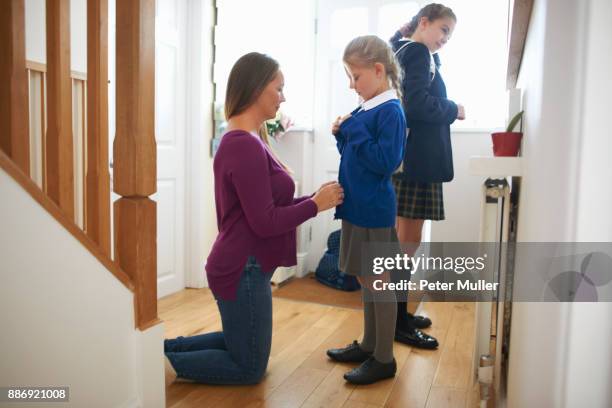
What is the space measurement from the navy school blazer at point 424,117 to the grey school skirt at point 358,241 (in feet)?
1.67

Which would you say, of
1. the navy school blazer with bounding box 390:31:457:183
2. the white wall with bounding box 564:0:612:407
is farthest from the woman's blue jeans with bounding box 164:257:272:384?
the white wall with bounding box 564:0:612:407

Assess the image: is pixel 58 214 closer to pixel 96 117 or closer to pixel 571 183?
pixel 96 117

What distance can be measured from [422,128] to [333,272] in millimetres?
1236

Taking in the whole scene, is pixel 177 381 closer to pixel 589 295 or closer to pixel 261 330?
pixel 261 330

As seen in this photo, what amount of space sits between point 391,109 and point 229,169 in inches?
21.0

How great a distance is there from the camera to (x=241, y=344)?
157 centimetres

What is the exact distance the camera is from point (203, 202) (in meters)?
2.84

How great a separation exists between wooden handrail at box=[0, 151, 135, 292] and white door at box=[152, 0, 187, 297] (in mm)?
1485

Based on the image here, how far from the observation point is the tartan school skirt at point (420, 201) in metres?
2.01

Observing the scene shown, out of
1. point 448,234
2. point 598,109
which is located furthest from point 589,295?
point 448,234

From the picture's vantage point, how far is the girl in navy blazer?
1874mm

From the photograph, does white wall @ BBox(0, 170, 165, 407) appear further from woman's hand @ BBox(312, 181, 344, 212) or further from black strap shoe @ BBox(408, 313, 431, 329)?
black strap shoe @ BBox(408, 313, 431, 329)

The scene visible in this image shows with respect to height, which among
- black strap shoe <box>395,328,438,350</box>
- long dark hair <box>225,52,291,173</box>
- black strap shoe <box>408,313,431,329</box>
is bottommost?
black strap shoe <box>408,313,431,329</box>

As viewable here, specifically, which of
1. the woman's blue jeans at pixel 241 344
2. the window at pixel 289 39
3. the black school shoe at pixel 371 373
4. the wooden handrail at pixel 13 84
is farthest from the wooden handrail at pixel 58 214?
the window at pixel 289 39
